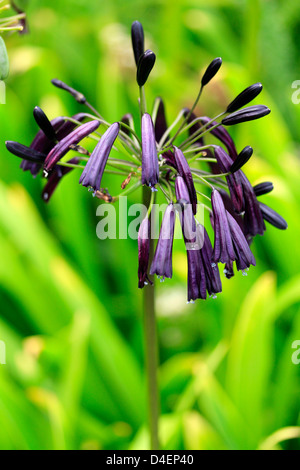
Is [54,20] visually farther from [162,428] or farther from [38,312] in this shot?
[162,428]

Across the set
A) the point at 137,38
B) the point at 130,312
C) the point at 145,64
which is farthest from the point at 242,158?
the point at 130,312

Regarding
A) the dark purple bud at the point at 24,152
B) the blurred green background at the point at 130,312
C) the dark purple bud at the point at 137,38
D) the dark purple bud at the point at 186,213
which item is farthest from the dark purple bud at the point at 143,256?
the blurred green background at the point at 130,312

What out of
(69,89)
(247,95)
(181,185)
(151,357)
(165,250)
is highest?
(69,89)

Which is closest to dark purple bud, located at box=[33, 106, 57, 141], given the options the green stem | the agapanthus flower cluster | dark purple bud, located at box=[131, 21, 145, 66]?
the agapanthus flower cluster

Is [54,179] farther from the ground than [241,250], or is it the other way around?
[54,179]

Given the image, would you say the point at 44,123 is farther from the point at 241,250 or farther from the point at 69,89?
the point at 241,250

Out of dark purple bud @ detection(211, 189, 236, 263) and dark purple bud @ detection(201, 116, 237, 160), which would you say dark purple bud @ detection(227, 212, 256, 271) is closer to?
dark purple bud @ detection(211, 189, 236, 263)

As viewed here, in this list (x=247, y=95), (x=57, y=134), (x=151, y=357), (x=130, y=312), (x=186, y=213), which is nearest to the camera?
(x=186, y=213)
